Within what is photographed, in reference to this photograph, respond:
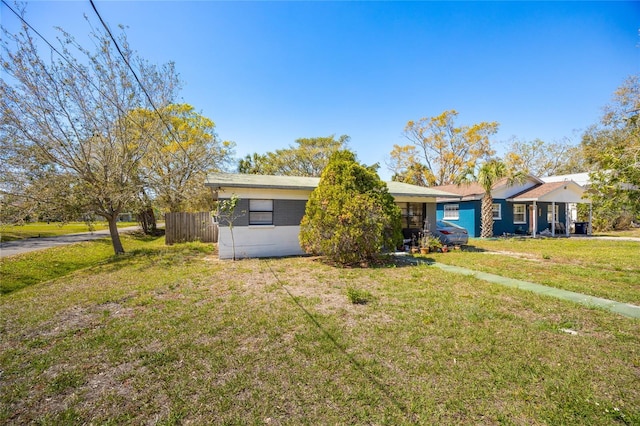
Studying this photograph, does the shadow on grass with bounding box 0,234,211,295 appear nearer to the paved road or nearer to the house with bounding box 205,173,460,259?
the paved road

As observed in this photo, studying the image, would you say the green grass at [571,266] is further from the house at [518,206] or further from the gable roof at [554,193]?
the gable roof at [554,193]

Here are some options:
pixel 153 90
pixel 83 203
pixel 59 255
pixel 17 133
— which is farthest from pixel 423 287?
pixel 59 255

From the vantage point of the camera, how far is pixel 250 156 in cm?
3559

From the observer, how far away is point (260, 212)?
11.4m

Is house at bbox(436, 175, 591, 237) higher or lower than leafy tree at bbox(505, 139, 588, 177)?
lower

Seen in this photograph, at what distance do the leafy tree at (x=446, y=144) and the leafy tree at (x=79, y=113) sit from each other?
2630cm

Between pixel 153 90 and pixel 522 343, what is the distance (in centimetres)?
1515

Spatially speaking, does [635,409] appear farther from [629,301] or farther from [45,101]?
[45,101]

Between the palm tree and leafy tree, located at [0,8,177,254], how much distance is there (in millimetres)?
17468

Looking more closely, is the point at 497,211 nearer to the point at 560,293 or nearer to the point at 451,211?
the point at 451,211

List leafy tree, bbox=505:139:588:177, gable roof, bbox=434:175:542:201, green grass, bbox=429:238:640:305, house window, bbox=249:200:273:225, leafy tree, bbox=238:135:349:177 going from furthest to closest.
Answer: leafy tree, bbox=505:139:588:177 → leafy tree, bbox=238:135:349:177 → gable roof, bbox=434:175:542:201 → house window, bbox=249:200:273:225 → green grass, bbox=429:238:640:305

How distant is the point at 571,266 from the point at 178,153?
74.1 ft

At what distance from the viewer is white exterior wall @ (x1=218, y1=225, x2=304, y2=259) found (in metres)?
10.9

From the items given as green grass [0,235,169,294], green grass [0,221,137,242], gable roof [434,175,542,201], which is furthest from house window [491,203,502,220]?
green grass [0,221,137,242]
